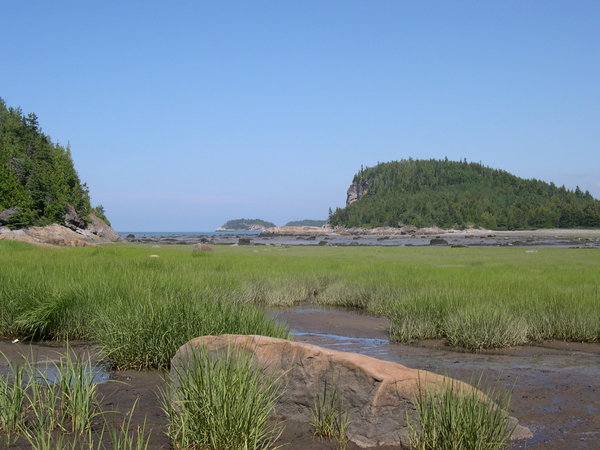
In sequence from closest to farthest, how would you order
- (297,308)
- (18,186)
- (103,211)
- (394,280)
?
1. (297,308)
2. (394,280)
3. (18,186)
4. (103,211)

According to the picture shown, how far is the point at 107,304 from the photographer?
11.1 metres

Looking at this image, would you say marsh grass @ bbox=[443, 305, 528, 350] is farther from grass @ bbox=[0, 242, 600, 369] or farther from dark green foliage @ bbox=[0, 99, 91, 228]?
dark green foliage @ bbox=[0, 99, 91, 228]

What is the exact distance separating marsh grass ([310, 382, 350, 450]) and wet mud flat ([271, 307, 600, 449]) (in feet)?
5.22

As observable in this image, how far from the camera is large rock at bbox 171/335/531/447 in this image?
598cm

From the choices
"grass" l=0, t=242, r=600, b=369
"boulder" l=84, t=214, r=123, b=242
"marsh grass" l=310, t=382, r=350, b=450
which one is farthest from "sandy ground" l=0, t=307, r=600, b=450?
"boulder" l=84, t=214, r=123, b=242

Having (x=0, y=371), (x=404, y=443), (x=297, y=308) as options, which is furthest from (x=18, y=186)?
(x=404, y=443)

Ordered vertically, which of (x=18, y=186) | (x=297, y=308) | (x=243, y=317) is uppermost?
(x=18, y=186)

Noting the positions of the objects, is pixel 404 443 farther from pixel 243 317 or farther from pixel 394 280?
pixel 394 280

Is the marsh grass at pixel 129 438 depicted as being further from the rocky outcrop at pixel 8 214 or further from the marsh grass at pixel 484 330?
the rocky outcrop at pixel 8 214

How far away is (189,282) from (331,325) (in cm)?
431

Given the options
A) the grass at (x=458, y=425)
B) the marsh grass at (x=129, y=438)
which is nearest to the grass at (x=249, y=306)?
the marsh grass at (x=129, y=438)

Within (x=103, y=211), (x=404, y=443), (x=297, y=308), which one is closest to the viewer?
(x=404, y=443)

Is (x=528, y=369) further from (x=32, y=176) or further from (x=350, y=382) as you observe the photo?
(x=32, y=176)

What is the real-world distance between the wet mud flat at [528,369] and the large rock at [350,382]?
26.9 inches
